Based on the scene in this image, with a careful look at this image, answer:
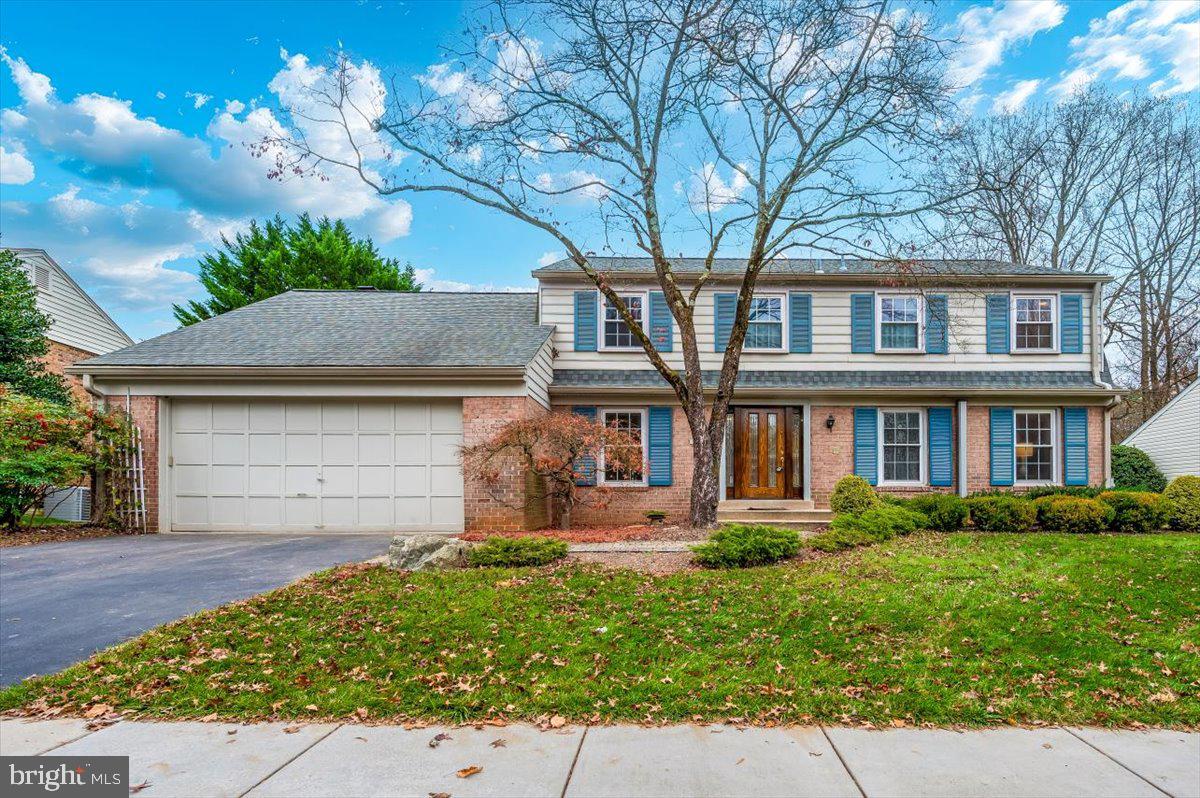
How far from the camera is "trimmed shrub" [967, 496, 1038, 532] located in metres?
9.51

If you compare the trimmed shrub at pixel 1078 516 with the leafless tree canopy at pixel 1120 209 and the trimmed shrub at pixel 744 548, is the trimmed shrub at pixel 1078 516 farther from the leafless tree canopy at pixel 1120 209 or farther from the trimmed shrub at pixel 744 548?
the leafless tree canopy at pixel 1120 209

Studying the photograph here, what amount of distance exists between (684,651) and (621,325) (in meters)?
9.32

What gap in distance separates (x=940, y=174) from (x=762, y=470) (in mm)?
6275

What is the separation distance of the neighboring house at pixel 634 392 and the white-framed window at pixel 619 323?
1.8 inches

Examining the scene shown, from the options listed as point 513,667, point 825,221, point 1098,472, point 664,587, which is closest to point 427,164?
point 825,221

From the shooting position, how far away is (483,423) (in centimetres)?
1030

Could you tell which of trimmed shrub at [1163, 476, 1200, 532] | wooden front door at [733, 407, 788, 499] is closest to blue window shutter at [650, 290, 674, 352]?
wooden front door at [733, 407, 788, 499]

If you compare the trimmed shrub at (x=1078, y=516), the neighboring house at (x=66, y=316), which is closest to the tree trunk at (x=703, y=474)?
the trimmed shrub at (x=1078, y=516)

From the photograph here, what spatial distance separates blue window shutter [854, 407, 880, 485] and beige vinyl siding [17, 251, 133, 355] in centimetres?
2065

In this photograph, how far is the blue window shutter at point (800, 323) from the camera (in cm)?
1292

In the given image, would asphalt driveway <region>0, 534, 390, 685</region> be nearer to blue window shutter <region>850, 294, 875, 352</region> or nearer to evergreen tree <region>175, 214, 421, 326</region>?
blue window shutter <region>850, 294, 875, 352</region>

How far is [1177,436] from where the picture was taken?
55.2 feet

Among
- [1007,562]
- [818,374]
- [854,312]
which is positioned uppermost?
[854,312]

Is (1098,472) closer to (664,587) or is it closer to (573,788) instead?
(664,587)
